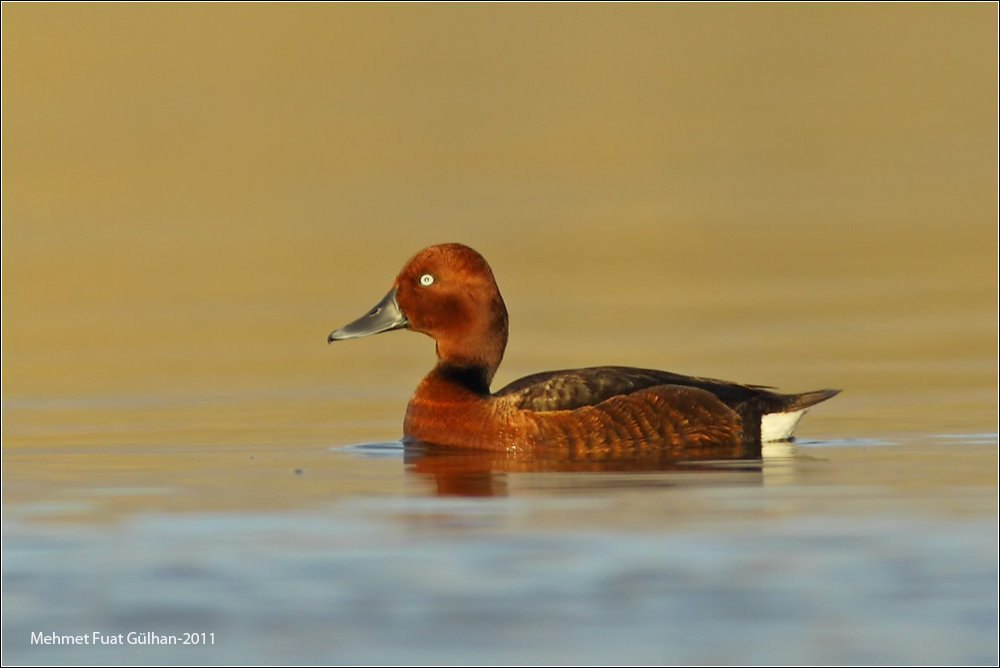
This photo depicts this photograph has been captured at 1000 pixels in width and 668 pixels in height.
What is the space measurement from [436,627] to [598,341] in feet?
23.7

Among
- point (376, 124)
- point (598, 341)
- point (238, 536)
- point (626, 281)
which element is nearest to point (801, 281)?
point (626, 281)

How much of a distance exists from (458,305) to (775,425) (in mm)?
1509

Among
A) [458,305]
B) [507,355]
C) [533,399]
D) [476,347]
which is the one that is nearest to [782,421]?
[533,399]

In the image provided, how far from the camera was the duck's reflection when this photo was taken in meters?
8.48

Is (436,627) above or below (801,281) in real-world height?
below

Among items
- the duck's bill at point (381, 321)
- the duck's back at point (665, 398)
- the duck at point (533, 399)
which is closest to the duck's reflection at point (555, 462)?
the duck at point (533, 399)

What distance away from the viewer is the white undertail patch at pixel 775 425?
376 inches

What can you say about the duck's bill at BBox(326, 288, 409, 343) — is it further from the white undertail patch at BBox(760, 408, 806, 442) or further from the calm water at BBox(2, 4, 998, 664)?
the white undertail patch at BBox(760, 408, 806, 442)

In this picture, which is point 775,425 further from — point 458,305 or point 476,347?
point 458,305

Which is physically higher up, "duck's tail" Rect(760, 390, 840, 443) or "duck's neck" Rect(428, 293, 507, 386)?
"duck's neck" Rect(428, 293, 507, 386)

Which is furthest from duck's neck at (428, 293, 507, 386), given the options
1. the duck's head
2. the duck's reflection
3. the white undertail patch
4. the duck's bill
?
the white undertail patch

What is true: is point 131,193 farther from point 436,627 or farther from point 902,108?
point 436,627

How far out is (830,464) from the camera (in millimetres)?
8656

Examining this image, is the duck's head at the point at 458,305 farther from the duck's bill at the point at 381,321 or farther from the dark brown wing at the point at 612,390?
the dark brown wing at the point at 612,390
